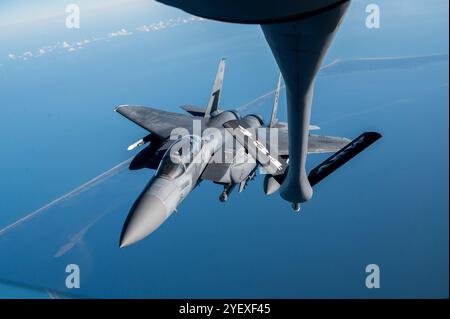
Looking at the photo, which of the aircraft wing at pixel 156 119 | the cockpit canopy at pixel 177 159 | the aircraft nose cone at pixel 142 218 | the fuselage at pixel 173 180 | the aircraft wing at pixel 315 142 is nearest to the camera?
the aircraft nose cone at pixel 142 218

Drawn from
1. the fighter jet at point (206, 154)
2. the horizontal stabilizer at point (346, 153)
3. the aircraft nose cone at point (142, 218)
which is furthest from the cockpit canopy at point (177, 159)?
the horizontal stabilizer at point (346, 153)

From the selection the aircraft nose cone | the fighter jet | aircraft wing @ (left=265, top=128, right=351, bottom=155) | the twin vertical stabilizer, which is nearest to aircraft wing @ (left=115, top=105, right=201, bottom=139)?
the fighter jet

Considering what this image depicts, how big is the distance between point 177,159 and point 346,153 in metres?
6.81

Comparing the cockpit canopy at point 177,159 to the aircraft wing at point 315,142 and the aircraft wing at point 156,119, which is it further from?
the aircraft wing at point 156,119

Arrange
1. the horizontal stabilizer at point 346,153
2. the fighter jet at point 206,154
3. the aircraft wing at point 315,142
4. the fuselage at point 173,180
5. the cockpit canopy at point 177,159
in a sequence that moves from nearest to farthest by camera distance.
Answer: the horizontal stabilizer at point 346,153
the fighter jet at point 206,154
the fuselage at point 173,180
the cockpit canopy at point 177,159
the aircraft wing at point 315,142

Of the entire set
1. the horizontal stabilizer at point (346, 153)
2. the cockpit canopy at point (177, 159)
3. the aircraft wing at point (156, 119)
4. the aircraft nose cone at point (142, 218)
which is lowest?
the aircraft nose cone at point (142, 218)

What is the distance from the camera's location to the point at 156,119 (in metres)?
18.3

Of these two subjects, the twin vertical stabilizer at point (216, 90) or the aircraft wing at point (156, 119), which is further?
the twin vertical stabilizer at point (216, 90)

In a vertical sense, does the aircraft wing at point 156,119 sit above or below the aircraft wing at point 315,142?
above

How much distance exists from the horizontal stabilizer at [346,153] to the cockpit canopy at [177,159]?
19.2 feet

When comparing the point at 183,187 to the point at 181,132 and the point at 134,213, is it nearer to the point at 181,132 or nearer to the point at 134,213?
the point at 134,213

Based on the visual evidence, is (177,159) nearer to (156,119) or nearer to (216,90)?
(216,90)

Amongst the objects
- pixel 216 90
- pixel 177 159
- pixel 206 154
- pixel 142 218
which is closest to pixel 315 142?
pixel 216 90

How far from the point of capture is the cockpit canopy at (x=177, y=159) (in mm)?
11672
